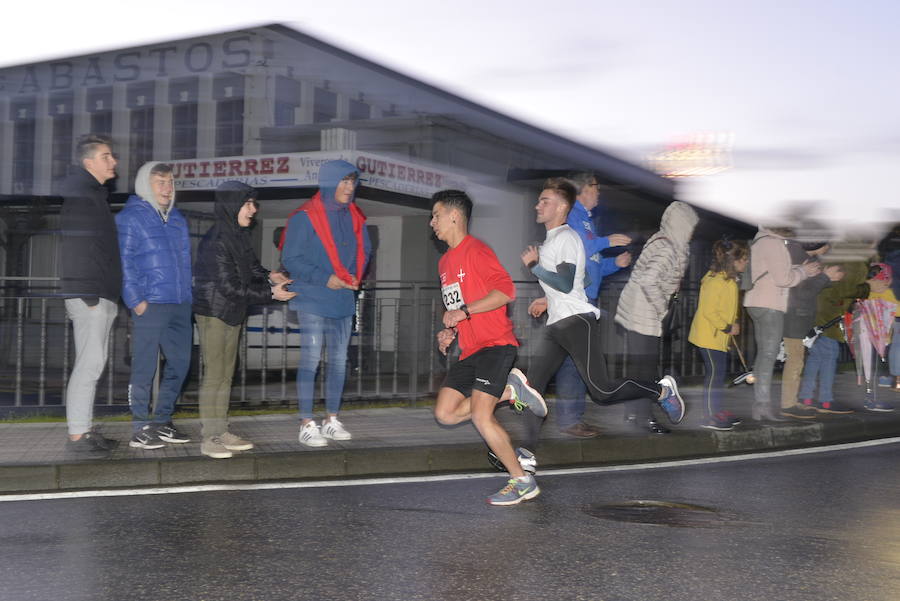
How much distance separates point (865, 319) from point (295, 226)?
6.88m

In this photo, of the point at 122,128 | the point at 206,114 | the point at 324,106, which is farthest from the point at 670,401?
the point at 122,128

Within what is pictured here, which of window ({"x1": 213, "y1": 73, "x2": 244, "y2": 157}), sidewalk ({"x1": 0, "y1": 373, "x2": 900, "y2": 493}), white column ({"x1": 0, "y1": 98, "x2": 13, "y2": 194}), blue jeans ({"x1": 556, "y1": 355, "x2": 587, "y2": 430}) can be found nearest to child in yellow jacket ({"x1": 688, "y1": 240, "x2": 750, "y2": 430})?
sidewalk ({"x1": 0, "y1": 373, "x2": 900, "y2": 493})

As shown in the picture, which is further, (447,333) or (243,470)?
(243,470)

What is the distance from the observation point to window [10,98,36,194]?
2825 centimetres

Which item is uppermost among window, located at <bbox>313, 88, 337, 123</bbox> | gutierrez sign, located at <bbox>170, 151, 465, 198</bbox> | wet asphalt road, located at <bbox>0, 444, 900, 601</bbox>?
window, located at <bbox>313, 88, 337, 123</bbox>

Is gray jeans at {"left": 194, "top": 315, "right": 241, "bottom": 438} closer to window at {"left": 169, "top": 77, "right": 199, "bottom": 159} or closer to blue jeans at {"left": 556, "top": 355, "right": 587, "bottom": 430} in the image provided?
blue jeans at {"left": 556, "top": 355, "right": 587, "bottom": 430}

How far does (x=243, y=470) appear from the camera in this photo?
22.4ft

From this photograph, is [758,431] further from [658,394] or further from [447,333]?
[447,333]

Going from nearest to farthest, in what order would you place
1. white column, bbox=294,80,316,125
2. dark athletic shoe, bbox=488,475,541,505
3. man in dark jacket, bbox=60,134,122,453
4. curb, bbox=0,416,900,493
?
1. dark athletic shoe, bbox=488,475,541,505
2. curb, bbox=0,416,900,493
3. man in dark jacket, bbox=60,134,122,453
4. white column, bbox=294,80,316,125

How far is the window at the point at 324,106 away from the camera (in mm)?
16156

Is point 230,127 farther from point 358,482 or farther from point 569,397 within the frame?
point 358,482

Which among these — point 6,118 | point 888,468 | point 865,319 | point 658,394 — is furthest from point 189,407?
point 6,118

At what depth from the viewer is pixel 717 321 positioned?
8.97 m

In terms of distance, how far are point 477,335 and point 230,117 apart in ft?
51.0
